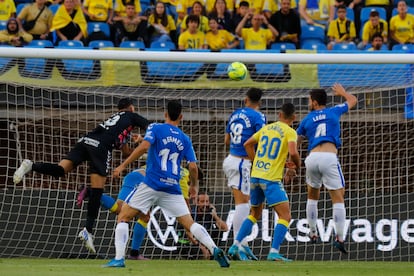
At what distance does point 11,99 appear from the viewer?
1634 centimetres

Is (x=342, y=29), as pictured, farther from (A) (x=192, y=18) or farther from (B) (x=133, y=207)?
(B) (x=133, y=207)

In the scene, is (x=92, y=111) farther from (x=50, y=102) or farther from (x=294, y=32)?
(x=294, y=32)

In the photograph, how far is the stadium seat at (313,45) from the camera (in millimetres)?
19969

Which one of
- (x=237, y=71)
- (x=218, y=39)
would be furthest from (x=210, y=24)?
(x=237, y=71)

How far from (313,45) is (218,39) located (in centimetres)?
184

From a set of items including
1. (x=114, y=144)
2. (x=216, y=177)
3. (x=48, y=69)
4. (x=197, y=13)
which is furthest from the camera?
(x=197, y=13)

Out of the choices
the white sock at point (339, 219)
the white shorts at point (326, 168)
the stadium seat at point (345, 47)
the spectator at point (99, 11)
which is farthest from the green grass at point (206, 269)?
the spectator at point (99, 11)

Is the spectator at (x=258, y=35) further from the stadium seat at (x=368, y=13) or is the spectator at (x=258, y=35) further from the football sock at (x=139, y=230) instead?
the football sock at (x=139, y=230)

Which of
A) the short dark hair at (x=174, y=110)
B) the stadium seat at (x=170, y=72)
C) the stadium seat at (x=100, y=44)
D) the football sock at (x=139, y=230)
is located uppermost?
the stadium seat at (x=100, y=44)

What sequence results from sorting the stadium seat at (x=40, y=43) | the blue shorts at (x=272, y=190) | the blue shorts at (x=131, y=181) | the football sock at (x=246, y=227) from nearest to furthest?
the blue shorts at (x=272, y=190), the football sock at (x=246, y=227), the blue shorts at (x=131, y=181), the stadium seat at (x=40, y=43)

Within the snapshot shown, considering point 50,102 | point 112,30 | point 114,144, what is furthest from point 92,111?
point 112,30

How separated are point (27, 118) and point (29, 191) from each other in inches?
48.0

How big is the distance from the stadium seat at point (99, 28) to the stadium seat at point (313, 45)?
146 inches

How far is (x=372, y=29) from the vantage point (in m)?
19.8
